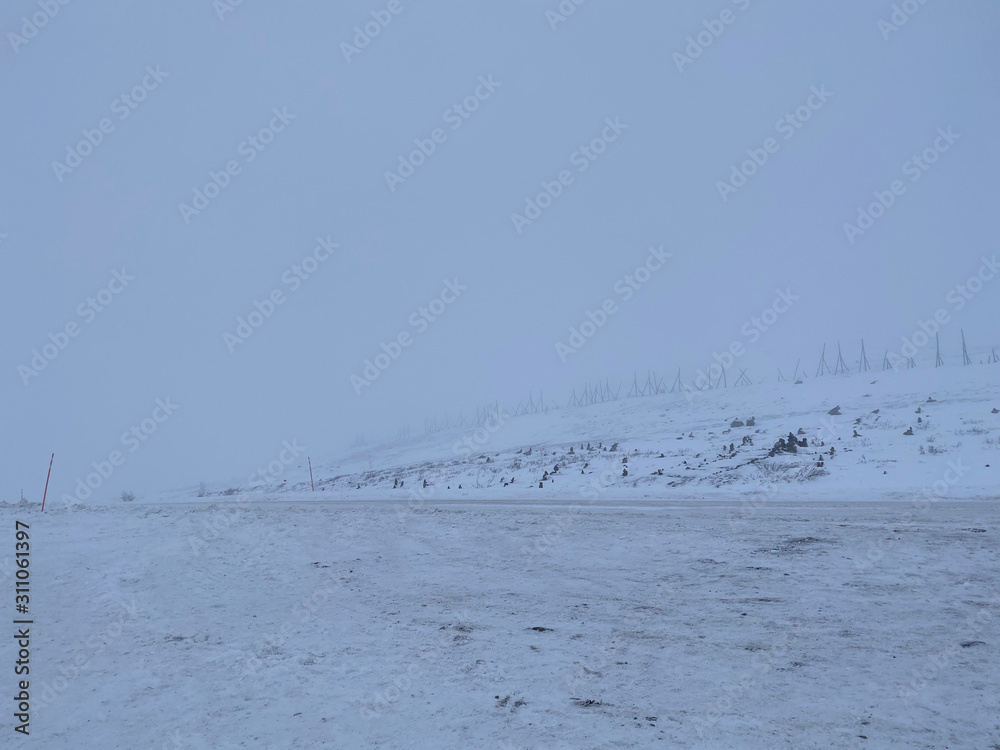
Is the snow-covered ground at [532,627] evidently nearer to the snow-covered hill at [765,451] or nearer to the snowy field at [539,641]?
the snowy field at [539,641]

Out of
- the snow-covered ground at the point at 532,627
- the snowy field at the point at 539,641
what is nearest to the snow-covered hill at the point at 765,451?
the snow-covered ground at the point at 532,627

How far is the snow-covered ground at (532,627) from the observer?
14.0 feet

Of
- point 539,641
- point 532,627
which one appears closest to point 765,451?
point 532,627

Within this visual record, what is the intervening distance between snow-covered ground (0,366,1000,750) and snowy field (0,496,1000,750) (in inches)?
1.1

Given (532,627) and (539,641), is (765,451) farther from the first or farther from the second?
(539,641)

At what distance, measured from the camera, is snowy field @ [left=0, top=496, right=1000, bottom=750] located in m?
4.23

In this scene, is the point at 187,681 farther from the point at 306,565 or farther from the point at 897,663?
the point at 897,663

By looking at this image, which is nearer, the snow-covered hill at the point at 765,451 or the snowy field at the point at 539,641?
the snowy field at the point at 539,641

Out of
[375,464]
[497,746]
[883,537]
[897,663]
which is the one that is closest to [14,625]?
[497,746]

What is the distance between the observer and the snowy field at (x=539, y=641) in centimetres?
423

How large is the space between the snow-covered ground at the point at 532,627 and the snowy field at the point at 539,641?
3cm

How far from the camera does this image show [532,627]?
6.23 meters

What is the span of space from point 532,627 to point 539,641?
0.42 meters

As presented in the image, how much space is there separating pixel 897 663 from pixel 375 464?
4536cm
